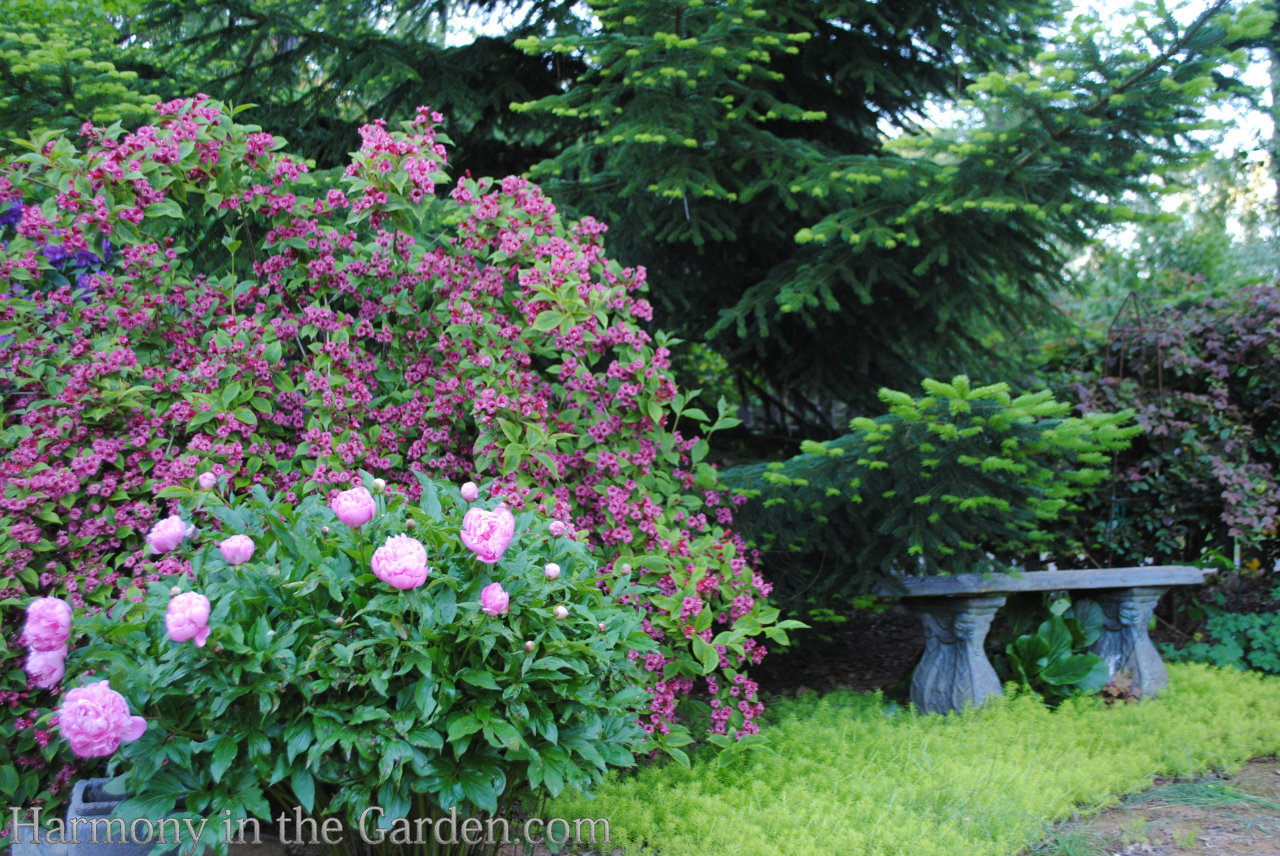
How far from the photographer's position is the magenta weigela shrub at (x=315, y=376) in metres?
2.52

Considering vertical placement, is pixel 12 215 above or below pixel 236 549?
above

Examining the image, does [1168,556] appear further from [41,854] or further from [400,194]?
[41,854]

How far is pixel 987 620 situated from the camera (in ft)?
12.3

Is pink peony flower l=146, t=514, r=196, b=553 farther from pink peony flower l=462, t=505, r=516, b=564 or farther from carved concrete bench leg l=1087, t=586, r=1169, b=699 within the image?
carved concrete bench leg l=1087, t=586, r=1169, b=699

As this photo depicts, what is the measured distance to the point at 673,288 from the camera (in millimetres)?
4523

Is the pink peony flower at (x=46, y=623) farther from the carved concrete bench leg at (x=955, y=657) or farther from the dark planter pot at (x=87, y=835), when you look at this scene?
the carved concrete bench leg at (x=955, y=657)

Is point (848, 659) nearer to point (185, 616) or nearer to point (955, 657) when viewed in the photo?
point (955, 657)

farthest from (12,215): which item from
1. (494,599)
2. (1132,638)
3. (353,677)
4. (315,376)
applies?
(1132,638)

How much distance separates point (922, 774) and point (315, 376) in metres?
2.39

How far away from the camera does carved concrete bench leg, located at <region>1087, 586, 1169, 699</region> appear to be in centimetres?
401

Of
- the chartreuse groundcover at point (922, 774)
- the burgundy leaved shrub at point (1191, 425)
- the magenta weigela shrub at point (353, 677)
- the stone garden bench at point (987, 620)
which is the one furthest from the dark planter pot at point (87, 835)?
the burgundy leaved shrub at point (1191, 425)

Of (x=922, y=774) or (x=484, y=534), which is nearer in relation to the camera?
(x=484, y=534)

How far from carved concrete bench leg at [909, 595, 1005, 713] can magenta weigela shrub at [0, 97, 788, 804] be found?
123 cm

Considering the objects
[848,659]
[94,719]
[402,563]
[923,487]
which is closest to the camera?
[94,719]
